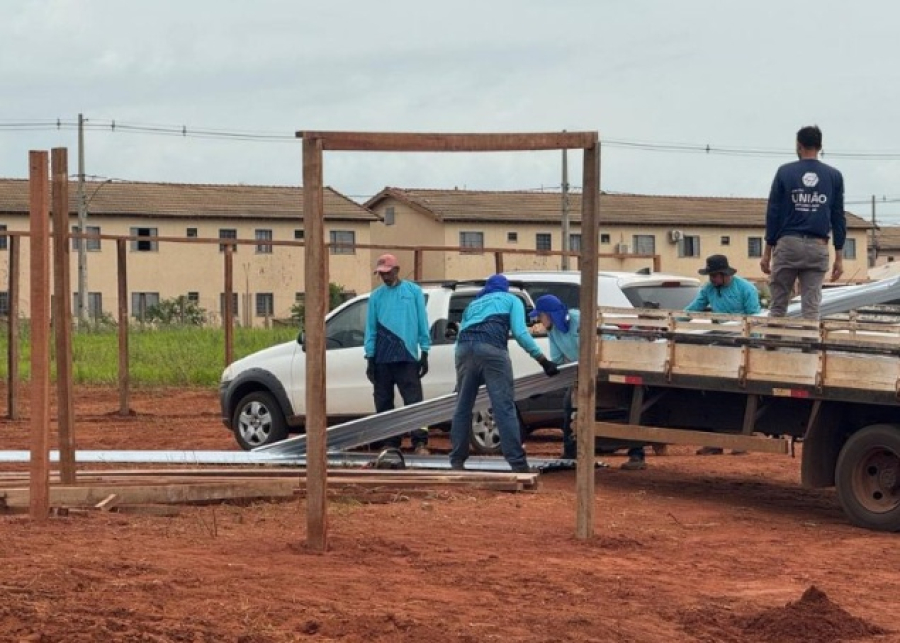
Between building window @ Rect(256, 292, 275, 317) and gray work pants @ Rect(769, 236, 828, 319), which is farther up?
gray work pants @ Rect(769, 236, 828, 319)

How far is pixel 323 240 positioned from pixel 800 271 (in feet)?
15.0

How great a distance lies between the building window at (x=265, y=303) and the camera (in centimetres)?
5400

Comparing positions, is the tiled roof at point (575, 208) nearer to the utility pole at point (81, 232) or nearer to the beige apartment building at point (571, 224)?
the beige apartment building at point (571, 224)

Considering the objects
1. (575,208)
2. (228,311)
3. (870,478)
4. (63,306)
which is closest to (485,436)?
(870,478)

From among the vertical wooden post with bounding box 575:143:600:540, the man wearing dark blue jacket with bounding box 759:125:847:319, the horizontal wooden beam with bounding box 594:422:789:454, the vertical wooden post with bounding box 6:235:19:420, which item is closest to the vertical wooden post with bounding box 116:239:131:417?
the vertical wooden post with bounding box 6:235:19:420

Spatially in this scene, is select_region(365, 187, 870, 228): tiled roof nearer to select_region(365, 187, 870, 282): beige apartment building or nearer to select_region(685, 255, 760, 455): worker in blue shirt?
select_region(365, 187, 870, 282): beige apartment building

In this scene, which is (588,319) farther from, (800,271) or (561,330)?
(561,330)

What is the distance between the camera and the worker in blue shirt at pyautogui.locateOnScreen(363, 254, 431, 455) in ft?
50.6

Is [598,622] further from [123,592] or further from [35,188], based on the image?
[35,188]

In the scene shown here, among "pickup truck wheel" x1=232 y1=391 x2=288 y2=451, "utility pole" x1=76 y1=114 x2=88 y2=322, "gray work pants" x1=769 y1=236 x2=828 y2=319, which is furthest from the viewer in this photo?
"utility pole" x1=76 y1=114 x2=88 y2=322

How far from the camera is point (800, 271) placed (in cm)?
1292

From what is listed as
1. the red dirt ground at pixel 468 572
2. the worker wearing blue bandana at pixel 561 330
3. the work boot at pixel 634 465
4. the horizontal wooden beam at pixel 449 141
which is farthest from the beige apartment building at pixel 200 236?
the horizontal wooden beam at pixel 449 141

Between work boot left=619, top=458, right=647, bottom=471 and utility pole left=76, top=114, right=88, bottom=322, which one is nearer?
work boot left=619, top=458, right=647, bottom=471

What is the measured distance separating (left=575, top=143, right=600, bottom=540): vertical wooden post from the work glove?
3.80 m
